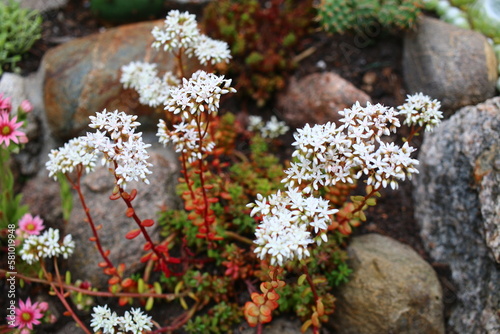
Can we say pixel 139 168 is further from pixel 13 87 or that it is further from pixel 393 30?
pixel 393 30

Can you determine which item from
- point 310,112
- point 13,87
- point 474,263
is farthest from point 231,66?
point 474,263

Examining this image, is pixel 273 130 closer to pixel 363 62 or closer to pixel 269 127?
pixel 269 127

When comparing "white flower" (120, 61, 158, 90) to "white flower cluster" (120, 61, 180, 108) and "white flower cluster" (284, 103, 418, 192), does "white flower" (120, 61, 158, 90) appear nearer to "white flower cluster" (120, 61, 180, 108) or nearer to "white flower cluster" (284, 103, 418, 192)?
"white flower cluster" (120, 61, 180, 108)

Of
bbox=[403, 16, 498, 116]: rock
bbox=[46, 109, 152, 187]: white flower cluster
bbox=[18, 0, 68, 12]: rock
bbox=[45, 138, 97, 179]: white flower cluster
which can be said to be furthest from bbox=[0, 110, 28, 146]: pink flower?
bbox=[403, 16, 498, 116]: rock

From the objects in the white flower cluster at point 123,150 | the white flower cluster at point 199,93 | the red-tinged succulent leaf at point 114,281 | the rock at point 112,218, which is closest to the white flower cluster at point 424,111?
the white flower cluster at point 199,93

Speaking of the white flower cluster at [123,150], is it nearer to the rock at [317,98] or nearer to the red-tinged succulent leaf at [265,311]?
the red-tinged succulent leaf at [265,311]
